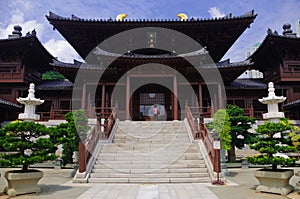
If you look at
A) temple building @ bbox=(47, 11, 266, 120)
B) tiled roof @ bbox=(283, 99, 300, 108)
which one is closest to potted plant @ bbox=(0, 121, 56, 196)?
temple building @ bbox=(47, 11, 266, 120)

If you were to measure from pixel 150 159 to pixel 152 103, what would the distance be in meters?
10.9

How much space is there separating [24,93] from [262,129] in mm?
22057

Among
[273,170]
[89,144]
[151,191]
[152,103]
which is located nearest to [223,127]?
[273,170]

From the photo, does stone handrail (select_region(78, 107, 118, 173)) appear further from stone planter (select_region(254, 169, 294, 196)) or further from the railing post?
stone planter (select_region(254, 169, 294, 196))

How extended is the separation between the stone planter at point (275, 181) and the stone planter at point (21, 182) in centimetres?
687

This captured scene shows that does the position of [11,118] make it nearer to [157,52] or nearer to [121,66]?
[121,66]

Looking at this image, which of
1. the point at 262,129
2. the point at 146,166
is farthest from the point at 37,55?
the point at 262,129

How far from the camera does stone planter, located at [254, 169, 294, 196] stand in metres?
6.84

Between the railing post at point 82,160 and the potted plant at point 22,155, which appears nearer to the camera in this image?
the potted plant at point 22,155

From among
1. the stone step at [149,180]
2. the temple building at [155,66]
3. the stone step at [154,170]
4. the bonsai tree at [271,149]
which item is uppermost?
the temple building at [155,66]

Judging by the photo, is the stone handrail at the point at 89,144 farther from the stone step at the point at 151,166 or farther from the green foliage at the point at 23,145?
the green foliage at the point at 23,145

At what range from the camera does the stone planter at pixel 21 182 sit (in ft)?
22.1

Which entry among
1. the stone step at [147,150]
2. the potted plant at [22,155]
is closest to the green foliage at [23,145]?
the potted plant at [22,155]

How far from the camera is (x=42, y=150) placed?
7.49 meters
